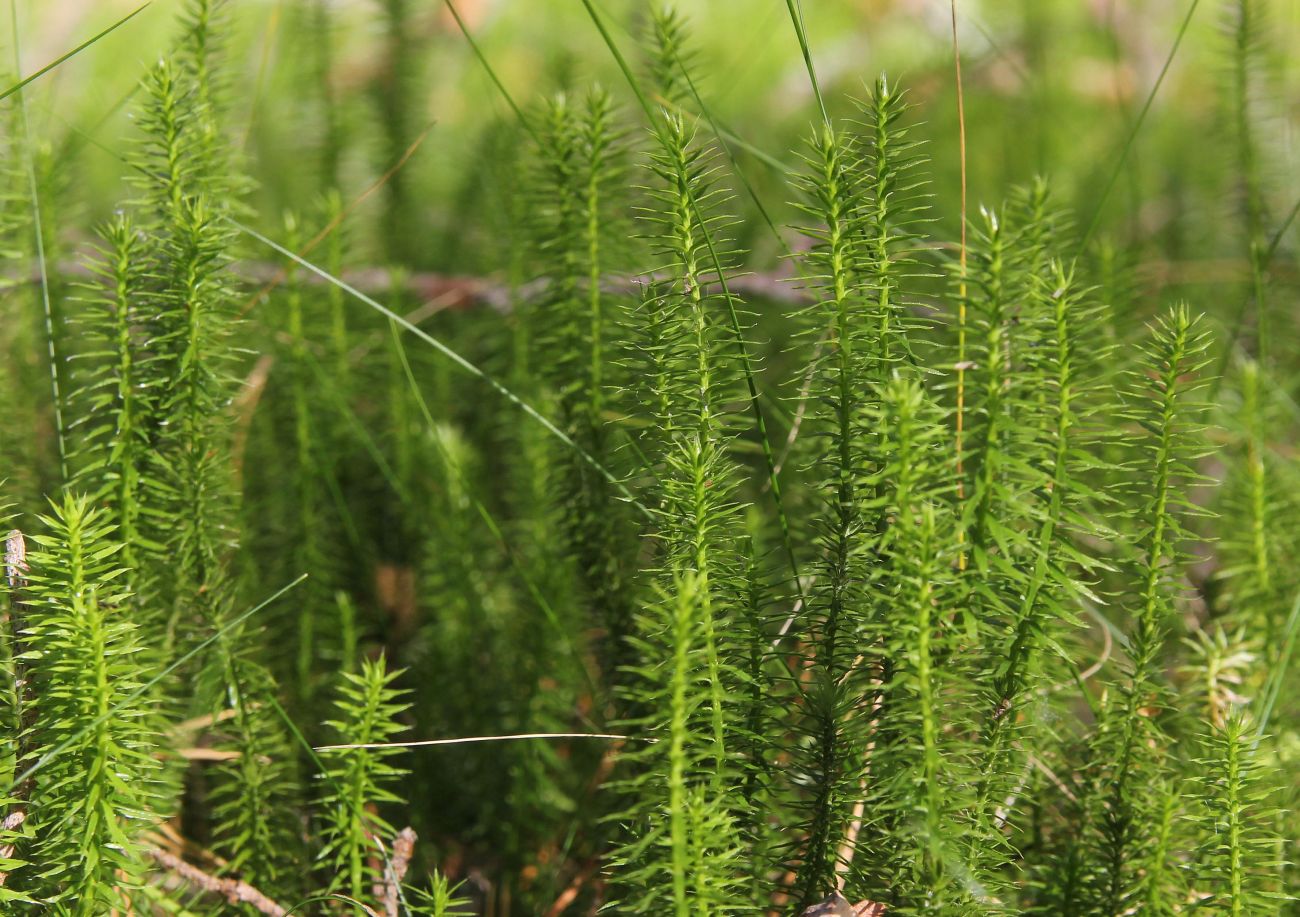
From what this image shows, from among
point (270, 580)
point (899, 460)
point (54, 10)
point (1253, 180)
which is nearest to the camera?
point (899, 460)

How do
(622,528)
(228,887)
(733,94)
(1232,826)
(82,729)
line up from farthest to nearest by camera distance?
(733,94), (622,528), (228,887), (1232,826), (82,729)

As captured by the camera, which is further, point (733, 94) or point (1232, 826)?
point (733, 94)

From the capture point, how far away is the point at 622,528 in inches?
68.2

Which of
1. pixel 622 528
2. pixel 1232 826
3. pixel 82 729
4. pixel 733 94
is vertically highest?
pixel 733 94

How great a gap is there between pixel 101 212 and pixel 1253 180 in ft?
8.64

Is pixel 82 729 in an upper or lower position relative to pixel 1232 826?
upper

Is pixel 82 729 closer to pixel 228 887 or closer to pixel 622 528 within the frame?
pixel 228 887

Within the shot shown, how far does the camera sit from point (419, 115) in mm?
2871

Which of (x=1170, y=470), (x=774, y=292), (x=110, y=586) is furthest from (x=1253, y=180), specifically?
(x=110, y=586)

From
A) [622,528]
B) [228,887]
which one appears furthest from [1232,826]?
[228,887]

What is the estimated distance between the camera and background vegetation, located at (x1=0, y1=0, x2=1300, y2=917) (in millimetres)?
1247

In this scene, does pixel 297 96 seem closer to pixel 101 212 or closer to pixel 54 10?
pixel 101 212

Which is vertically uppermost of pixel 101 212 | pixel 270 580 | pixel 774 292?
pixel 101 212

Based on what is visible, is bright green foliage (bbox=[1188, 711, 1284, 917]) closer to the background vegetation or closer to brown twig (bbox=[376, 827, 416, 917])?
the background vegetation
